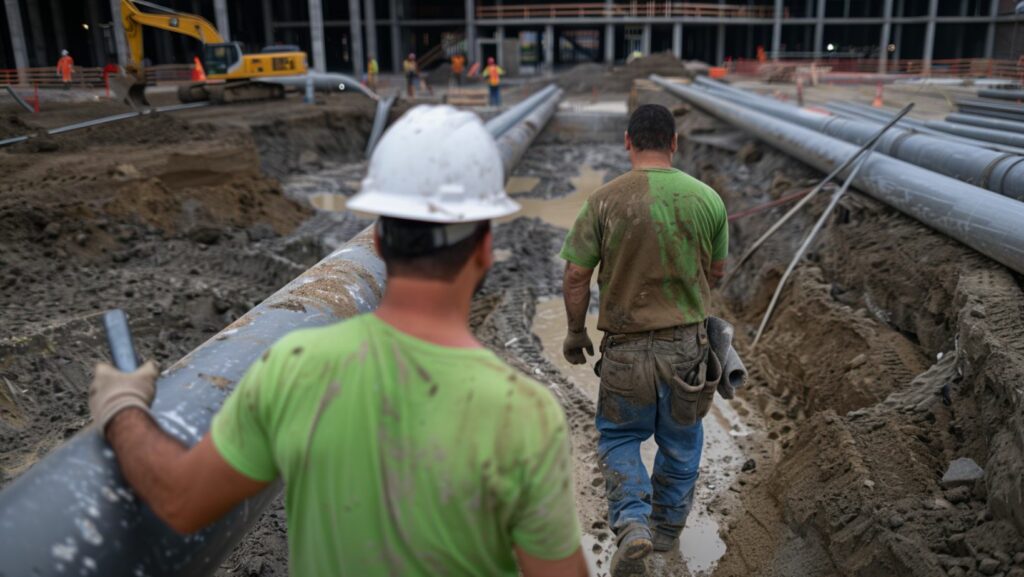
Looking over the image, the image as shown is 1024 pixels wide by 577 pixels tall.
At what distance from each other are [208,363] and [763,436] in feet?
13.7

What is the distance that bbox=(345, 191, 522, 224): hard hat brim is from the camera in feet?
4.58

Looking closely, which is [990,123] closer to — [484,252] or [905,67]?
[484,252]

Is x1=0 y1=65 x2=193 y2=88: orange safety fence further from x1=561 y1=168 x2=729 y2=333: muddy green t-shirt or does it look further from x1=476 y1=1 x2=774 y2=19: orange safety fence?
x1=476 y1=1 x2=774 y2=19: orange safety fence

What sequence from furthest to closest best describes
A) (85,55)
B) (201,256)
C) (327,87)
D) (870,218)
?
(85,55), (327,87), (201,256), (870,218)

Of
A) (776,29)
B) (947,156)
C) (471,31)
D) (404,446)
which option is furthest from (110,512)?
(776,29)

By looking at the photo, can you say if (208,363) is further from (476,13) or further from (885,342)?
(476,13)

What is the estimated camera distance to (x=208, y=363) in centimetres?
219

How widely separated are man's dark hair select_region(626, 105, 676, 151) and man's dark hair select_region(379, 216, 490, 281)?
86.0 inches

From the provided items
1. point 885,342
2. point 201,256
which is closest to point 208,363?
point 885,342

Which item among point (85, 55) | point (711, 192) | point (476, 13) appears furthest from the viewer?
point (476, 13)

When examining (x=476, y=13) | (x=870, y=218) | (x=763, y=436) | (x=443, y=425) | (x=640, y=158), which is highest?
(x=476, y=13)

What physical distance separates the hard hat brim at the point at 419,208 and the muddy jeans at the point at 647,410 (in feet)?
6.92

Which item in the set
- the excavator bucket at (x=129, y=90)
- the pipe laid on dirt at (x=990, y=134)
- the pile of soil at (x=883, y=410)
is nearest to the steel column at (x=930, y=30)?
the pipe laid on dirt at (x=990, y=134)

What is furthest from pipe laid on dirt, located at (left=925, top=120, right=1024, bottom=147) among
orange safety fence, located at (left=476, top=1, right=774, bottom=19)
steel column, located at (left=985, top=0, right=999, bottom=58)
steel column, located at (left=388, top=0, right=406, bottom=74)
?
steel column, located at (left=985, top=0, right=999, bottom=58)
